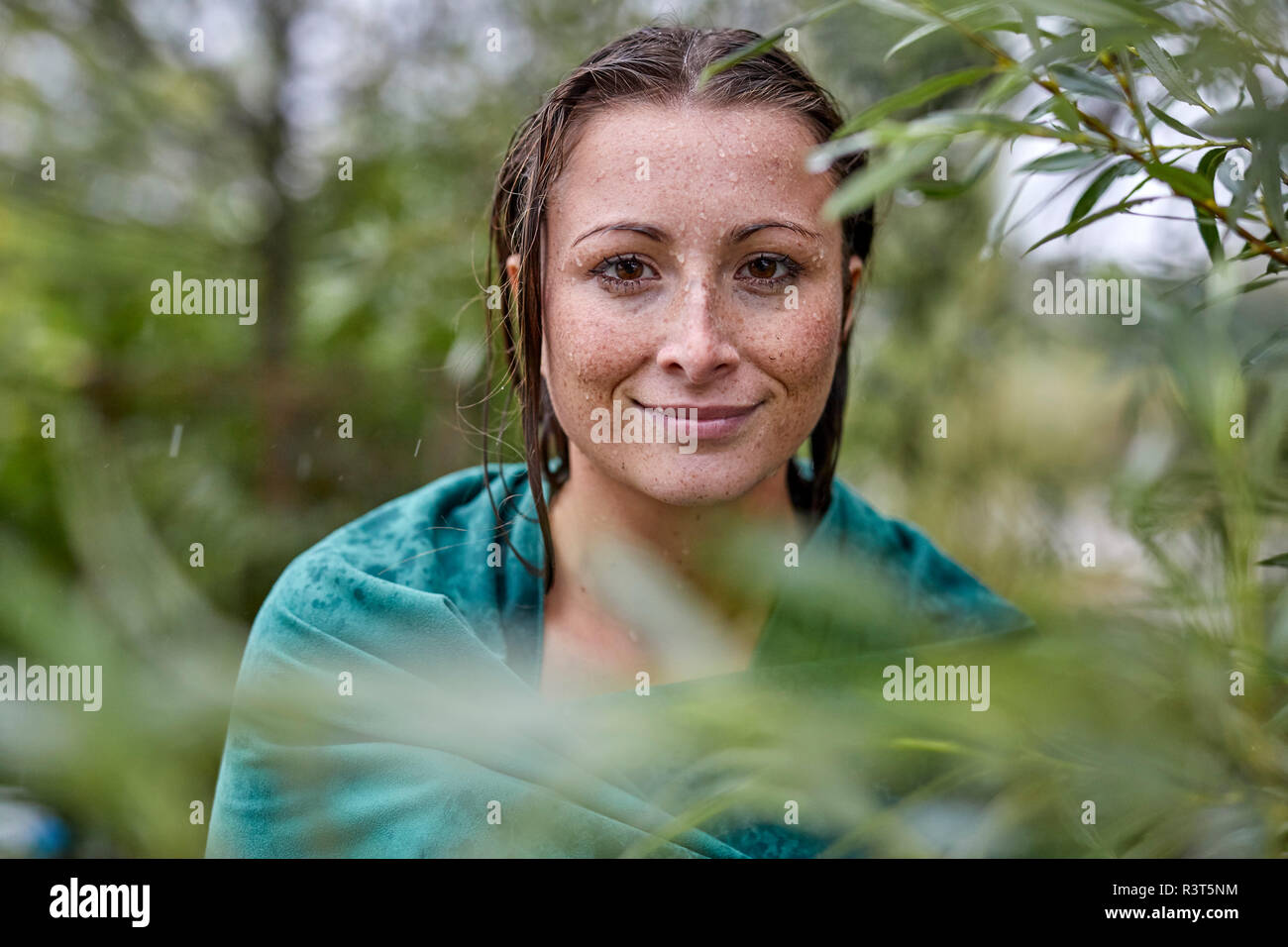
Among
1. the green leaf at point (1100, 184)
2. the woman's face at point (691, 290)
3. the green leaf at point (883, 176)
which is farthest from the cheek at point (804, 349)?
the green leaf at point (883, 176)

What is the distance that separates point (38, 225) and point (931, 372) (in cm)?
139

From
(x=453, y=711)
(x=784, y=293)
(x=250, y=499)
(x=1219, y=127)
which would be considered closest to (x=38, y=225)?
(x=250, y=499)

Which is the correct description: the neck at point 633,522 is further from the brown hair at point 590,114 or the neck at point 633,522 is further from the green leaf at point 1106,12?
the green leaf at point 1106,12

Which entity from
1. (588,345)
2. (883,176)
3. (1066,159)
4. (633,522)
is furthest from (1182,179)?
(633,522)

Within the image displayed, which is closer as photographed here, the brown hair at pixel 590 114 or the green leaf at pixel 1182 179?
the green leaf at pixel 1182 179

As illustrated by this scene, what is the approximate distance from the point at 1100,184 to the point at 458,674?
55 centimetres

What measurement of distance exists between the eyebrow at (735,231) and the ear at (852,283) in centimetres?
14

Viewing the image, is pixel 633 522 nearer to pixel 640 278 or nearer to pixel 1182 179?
pixel 640 278

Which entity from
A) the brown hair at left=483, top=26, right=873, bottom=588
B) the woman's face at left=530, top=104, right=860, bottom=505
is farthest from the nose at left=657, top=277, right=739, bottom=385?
the brown hair at left=483, top=26, right=873, bottom=588

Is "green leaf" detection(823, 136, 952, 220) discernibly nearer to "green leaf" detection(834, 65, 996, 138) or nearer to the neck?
"green leaf" detection(834, 65, 996, 138)

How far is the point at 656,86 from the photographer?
2.55ft

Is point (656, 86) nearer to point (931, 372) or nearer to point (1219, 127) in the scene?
point (1219, 127)

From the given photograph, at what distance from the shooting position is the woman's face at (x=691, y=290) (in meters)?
0.73
